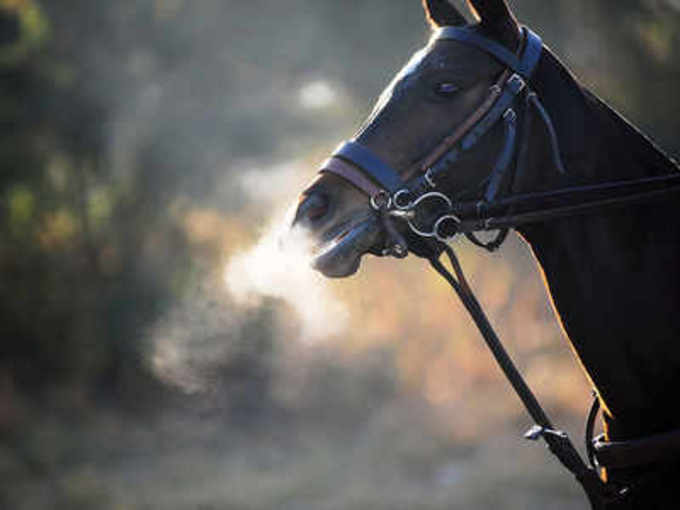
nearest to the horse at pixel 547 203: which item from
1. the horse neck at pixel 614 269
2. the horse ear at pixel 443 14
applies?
the horse neck at pixel 614 269

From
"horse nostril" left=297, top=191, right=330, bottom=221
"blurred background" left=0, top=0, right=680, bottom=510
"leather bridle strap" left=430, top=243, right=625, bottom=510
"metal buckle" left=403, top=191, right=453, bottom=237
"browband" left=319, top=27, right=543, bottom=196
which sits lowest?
"leather bridle strap" left=430, top=243, right=625, bottom=510

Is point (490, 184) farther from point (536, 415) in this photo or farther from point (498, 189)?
point (536, 415)

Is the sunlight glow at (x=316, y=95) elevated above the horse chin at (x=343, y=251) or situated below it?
above

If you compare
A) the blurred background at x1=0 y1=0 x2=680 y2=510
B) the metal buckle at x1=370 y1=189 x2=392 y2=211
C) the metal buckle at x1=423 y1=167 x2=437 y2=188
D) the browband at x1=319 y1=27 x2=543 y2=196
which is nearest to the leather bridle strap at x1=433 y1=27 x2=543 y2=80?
the browband at x1=319 y1=27 x2=543 y2=196

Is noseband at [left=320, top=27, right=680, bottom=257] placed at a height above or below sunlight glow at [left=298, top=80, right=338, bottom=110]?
below

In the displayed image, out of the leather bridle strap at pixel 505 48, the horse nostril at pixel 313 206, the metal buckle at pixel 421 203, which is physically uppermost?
the leather bridle strap at pixel 505 48

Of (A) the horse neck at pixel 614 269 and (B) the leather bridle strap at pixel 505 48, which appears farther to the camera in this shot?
(B) the leather bridle strap at pixel 505 48

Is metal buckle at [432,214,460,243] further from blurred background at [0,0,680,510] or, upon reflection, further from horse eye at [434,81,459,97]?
blurred background at [0,0,680,510]

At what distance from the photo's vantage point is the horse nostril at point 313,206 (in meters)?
2.86

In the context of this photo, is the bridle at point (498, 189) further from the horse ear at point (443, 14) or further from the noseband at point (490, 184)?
the horse ear at point (443, 14)

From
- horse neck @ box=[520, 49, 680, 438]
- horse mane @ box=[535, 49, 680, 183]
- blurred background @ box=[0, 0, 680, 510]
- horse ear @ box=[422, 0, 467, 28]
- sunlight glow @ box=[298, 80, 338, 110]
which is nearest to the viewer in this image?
horse neck @ box=[520, 49, 680, 438]

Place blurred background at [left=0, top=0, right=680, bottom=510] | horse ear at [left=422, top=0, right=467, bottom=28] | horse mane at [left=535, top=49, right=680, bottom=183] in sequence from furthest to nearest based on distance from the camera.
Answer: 1. blurred background at [left=0, top=0, right=680, bottom=510]
2. horse ear at [left=422, top=0, right=467, bottom=28]
3. horse mane at [left=535, top=49, right=680, bottom=183]

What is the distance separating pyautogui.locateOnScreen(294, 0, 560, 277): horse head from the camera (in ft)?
9.43

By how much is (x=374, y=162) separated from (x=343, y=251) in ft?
0.97
